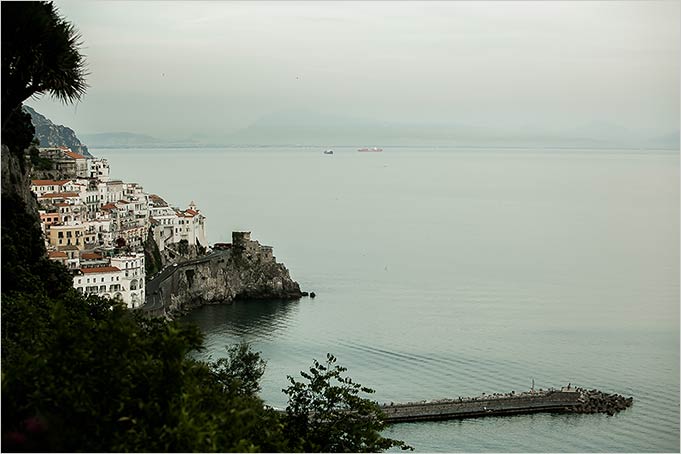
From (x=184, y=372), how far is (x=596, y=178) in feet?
329

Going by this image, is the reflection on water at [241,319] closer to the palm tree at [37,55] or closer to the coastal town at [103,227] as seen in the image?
the coastal town at [103,227]

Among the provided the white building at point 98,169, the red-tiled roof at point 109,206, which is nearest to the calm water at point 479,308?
the red-tiled roof at point 109,206

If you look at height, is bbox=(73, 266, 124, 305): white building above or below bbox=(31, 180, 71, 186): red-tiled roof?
below

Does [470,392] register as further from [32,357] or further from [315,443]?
[32,357]

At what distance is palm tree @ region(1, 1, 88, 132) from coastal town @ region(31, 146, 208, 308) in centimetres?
1352

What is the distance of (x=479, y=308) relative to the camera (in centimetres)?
3130

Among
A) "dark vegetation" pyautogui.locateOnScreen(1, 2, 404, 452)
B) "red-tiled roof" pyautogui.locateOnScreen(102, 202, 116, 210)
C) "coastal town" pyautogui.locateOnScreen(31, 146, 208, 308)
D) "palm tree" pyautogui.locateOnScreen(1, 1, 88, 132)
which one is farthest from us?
"red-tiled roof" pyautogui.locateOnScreen(102, 202, 116, 210)

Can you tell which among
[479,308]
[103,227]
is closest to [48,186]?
[103,227]

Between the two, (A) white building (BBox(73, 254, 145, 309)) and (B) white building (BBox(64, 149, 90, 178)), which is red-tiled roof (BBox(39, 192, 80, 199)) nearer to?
(B) white building (BBox(64, 149, 90, 178))

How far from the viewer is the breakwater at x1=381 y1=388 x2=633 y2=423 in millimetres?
19188

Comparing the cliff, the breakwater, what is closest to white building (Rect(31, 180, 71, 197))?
the cliff

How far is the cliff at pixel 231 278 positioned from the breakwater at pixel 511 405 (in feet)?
42.9

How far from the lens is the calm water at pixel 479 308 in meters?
19.9

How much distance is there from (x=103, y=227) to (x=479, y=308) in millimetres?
12992
